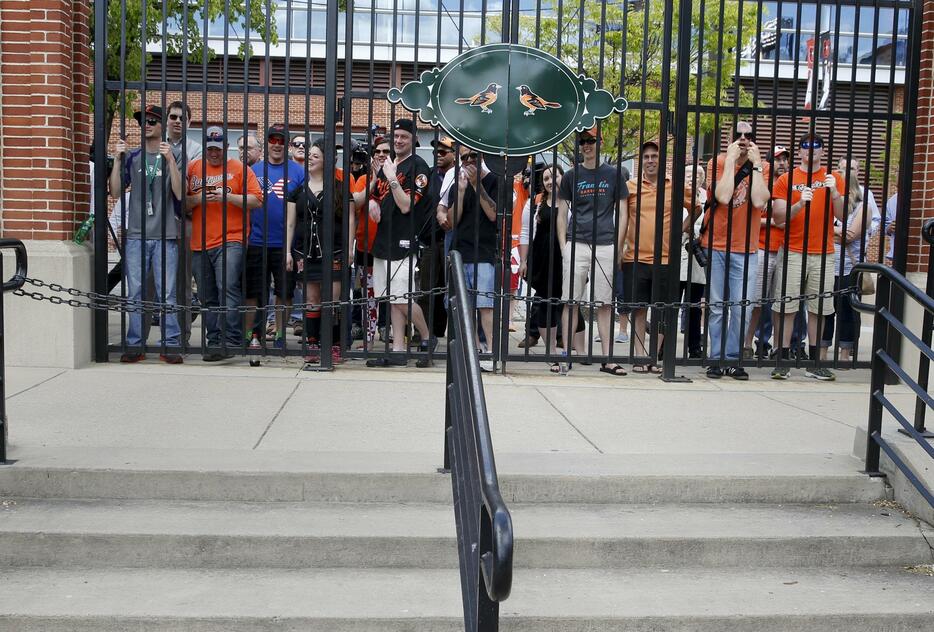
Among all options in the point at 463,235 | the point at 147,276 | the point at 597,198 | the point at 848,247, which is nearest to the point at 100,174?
the point at 147,276

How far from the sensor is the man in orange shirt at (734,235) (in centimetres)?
825

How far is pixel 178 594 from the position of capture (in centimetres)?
402

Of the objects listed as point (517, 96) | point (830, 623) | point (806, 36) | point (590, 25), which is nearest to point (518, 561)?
point (830, 623)

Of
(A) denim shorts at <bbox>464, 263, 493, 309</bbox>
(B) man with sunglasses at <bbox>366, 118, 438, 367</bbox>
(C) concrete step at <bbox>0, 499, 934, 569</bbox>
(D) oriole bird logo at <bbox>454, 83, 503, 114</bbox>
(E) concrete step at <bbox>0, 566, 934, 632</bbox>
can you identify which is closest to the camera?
(E) concrete step at <bbox>0, 566, 934, 632</bbox>

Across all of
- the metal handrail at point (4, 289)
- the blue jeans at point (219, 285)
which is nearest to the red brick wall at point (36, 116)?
the blue jeans at point (219, 285)

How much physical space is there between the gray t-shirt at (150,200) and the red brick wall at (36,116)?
1.82ft

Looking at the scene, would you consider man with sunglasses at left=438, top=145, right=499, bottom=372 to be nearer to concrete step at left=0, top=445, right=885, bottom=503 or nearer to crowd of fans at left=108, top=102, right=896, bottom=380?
crowd of fans at left=108, top=102, right=896, bottom=380

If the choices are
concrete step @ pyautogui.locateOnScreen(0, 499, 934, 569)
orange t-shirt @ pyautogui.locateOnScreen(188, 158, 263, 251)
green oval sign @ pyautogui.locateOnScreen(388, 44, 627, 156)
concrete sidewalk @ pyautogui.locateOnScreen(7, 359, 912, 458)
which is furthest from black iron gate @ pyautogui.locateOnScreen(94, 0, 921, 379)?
concrete step @ pyautogui.locateOnScreen(0, 499, 934, 569)

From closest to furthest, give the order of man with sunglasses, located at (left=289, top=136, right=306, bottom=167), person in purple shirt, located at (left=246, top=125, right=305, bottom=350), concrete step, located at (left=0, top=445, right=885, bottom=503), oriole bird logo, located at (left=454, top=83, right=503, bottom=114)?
concrete step, located at (left=0, top=445, right=885, bottom=503), oriole bird logo, located at (left=454, top=83, right=503, bottom=114), person in purple shirt, located at (left=246, top=125, right=305, bottom=350), man with sunglasses, located at (left=289, top=136, right=306, bottom=167)

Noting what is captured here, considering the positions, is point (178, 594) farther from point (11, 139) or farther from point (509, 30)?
point (509, 30)

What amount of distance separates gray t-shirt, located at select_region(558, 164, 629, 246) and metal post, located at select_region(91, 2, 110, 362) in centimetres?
382

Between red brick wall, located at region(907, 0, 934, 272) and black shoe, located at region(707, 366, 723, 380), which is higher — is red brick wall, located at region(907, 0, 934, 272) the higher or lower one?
the higher one

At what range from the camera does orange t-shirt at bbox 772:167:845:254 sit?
339 inches

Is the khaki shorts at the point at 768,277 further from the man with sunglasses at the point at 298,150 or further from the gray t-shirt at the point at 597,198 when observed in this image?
the man with sunglasses at the point at 298,150
